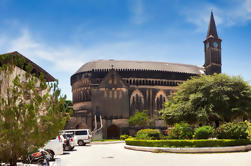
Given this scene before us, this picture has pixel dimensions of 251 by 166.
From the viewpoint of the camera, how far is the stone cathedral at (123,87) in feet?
191

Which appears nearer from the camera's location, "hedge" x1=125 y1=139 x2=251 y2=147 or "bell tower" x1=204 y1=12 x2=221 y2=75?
"hedge" x1=125 y1=139 x2=251 y2=147

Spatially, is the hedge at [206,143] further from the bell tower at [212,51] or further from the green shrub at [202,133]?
the bell tower at [212,51]

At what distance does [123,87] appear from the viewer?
202ft

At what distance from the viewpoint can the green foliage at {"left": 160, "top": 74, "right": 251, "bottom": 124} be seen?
110 ft

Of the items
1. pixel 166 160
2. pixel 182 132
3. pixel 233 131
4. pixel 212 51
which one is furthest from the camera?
pixel 212 51

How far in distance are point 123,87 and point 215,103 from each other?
1167 inches

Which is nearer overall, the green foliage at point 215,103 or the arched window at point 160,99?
the green foliage at point 215,103

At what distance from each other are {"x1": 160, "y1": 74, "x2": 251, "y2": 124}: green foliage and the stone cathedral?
2423 cm

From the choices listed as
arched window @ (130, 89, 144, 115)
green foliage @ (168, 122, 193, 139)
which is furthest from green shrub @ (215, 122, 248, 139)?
arched window @ (130, 89, 144, 115)

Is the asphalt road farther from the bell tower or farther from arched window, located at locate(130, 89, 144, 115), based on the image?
the bell tower

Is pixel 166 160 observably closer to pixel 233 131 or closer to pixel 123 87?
pixel 233 131

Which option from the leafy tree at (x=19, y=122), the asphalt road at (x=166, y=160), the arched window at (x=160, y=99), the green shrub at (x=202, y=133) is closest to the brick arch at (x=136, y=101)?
the arched window at (x=160, y=99)

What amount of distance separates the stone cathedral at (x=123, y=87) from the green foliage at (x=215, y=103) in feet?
79.5

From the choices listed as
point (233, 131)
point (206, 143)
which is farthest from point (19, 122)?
point (233, 131)
